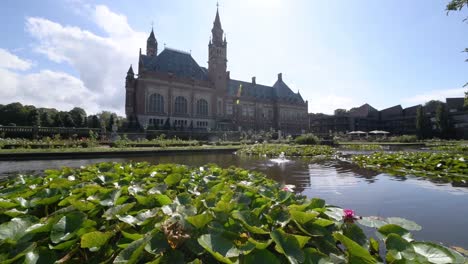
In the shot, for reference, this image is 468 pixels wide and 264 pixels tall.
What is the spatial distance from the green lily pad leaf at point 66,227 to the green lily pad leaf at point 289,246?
41.5 inches

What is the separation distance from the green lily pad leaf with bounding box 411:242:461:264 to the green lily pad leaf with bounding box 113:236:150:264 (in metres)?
1.50

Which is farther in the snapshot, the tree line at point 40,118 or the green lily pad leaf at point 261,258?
the tree line at point 40,118

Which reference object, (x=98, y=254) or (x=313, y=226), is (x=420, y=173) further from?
(x=98, y=254)

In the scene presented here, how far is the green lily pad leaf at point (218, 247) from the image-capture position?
1204mm

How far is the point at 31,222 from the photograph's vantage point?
1535 mm

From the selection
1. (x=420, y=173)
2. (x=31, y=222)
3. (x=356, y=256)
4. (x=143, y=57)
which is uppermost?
(x=143, y=57)

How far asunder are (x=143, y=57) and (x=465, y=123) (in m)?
75.4

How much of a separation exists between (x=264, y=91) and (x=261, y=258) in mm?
72184

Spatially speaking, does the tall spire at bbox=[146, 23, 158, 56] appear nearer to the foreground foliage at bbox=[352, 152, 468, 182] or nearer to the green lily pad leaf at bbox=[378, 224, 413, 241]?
the foreground foliage at bbox=[352, 152, 468, 182]

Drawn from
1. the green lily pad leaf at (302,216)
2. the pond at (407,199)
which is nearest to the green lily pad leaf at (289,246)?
the green lily pad leaf at (302,216)

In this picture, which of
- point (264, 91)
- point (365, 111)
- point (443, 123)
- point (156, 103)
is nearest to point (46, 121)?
point (156, 103)

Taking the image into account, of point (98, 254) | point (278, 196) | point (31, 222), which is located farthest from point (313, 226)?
point (31, 222)

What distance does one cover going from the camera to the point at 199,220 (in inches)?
58.1

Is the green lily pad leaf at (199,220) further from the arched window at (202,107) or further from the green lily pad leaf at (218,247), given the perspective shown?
the arched window at (202,107)
